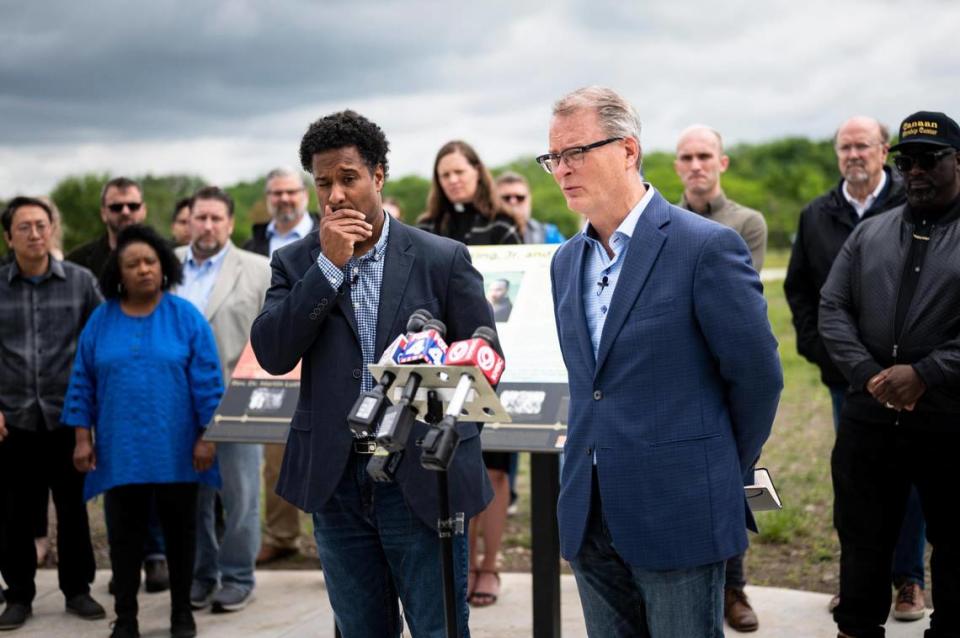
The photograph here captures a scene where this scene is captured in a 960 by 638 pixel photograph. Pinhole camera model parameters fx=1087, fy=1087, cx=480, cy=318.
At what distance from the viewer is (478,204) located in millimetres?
6824

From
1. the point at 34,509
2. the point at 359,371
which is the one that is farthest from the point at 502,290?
the point at 34,509

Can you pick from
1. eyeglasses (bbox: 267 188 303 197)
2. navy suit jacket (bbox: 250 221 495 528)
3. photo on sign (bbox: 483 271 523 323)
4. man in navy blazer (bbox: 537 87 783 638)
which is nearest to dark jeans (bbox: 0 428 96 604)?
eyeglasses (bbox: 267 188 303 197)

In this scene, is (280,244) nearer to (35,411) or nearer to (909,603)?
(35,411)

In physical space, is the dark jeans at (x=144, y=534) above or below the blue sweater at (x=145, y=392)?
below

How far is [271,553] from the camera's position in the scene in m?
7.76

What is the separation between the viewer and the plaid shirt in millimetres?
6531

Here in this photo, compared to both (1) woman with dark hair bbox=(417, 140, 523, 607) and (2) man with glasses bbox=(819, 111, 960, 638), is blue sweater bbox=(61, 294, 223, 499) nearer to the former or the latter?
(1) woman with dark hair bbox=(417, 140, 523, 607)

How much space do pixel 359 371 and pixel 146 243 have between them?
125 inches

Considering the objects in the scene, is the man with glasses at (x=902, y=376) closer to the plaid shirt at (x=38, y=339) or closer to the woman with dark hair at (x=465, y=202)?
the woman with dark hair at (x=465, y=202)

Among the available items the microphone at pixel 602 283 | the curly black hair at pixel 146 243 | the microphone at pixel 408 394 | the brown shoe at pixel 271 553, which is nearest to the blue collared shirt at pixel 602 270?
the microphone at pixel 602 283

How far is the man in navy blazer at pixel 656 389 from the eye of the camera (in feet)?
9.77

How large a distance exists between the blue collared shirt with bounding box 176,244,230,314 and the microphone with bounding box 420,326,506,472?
4.37 metres

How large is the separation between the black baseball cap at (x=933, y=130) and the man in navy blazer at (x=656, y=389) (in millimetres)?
2226

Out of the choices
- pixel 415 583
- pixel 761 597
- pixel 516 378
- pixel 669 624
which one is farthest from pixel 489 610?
pixel 669 624
